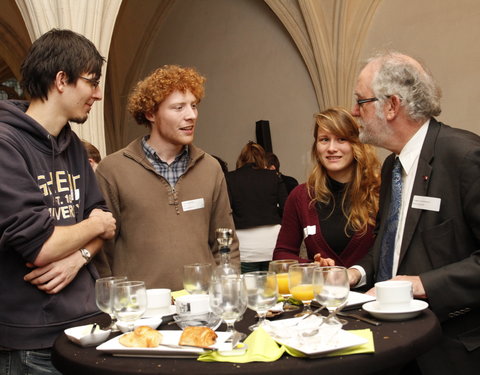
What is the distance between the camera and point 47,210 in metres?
2.08

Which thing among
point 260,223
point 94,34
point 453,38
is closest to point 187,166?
point 260,223

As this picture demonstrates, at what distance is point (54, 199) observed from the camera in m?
2.25

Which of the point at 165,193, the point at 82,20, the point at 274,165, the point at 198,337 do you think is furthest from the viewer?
the point at 274,165

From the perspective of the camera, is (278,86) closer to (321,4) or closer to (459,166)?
(321,4)

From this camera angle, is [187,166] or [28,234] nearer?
[28,234]

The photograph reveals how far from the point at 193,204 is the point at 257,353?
1.45 metres

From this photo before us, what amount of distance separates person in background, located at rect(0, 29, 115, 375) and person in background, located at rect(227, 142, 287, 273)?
295cm

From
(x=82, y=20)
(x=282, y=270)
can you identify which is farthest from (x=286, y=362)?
(x=82, y=20)

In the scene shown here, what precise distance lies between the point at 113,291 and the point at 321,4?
9.34 meters

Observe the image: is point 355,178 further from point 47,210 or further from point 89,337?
point 89,337

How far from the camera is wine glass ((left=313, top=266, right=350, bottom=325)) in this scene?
5.96 ft

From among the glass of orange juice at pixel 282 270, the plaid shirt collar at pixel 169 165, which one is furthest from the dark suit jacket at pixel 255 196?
the glass of orange juice at pixel 282 270

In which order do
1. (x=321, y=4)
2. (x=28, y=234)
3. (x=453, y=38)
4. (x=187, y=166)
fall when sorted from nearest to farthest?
1. (x=28, y=234)
2. (x=187, y=166)
3. (x=453, y=38)
4. (x=321, y=4)

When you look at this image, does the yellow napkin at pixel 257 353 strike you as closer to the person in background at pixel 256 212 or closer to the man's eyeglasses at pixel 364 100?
the man's eyeglasses at pixel 364 100
